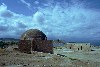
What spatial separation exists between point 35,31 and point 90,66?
816 inches

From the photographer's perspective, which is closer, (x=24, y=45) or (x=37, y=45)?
(x=24, y=45)

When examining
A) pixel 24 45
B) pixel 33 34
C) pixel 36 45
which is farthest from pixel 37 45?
pixel 33 34

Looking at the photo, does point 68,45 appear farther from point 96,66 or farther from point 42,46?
point 96,66

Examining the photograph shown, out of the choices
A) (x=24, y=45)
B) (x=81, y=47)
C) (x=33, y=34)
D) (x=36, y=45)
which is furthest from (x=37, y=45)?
(x=81, y=47)

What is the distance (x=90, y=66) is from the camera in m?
16.3

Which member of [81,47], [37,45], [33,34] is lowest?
[81,47]

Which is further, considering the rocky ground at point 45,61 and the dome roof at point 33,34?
the dome roof at point 33,34

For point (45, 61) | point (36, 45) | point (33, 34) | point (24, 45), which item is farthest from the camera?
point (33, 34)

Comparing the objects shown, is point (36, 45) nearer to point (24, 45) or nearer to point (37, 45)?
point (37, 45)

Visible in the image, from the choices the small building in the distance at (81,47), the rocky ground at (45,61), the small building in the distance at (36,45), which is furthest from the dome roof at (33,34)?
the rocky ground at (45,61)

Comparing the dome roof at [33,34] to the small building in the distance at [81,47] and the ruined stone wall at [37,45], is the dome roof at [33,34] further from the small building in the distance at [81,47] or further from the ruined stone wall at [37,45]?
the small building in the distance at [81,47]

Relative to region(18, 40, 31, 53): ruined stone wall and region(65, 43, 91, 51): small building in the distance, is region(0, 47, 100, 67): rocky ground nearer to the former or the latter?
region(18, 40, 31, 53): ruined stone wall

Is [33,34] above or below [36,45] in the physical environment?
above

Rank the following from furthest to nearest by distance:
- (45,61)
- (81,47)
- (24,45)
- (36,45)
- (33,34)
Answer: (81,47), (33,34), (36,45), (24,45), (45,61)
